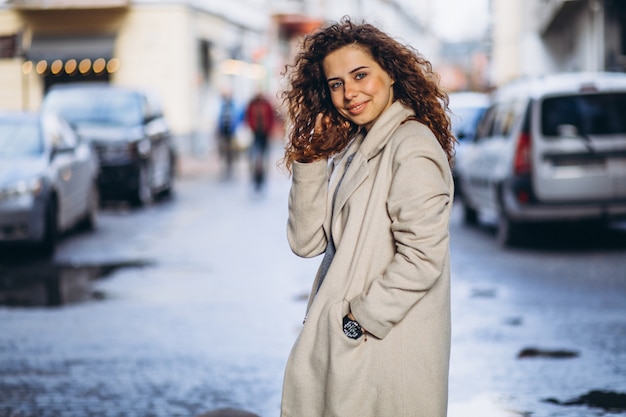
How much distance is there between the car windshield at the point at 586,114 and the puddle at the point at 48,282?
173 inches

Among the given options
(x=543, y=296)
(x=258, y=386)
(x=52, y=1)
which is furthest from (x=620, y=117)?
(x=52, y=1)

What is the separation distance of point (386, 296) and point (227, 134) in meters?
24.5

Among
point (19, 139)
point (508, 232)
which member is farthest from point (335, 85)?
point (19, 139)

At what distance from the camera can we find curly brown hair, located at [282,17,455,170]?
3363 millimetres

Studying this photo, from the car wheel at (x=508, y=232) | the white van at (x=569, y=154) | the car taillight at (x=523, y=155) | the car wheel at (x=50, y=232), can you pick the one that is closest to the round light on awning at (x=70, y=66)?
the car wheel at (x=50, y=232)

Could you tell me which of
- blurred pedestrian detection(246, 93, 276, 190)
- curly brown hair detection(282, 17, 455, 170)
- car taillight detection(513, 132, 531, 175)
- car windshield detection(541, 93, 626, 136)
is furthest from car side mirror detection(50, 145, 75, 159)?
curly brown hair detection(282, 17, 455, 170)

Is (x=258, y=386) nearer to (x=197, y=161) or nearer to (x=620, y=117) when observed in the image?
(x=620, y=117)

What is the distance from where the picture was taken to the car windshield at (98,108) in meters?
18.9

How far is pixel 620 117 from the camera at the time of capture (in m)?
12.0

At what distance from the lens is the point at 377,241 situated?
3221 mm

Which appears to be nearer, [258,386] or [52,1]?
[258,386]

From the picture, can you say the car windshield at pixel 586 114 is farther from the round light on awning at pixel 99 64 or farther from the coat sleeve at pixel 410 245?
the round light on awning at pixel 99 64

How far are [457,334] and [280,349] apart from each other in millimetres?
1224

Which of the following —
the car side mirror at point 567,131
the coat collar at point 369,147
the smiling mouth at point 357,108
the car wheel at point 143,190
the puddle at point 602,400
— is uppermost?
the smiling mouth at point 357,108
